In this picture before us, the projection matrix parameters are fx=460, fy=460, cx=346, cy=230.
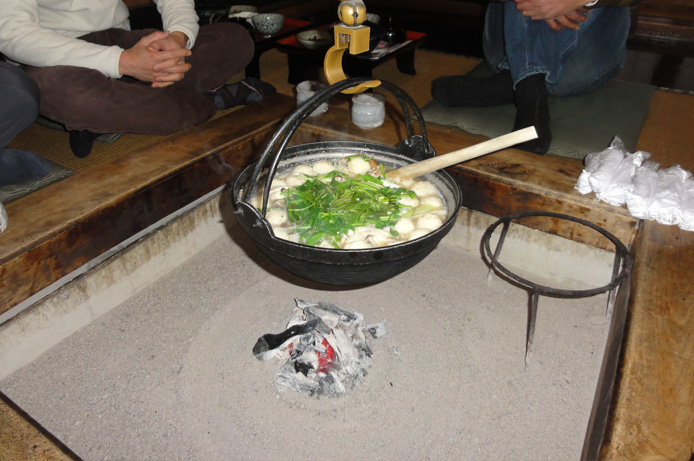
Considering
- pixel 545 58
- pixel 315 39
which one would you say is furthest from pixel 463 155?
pixel 315 39

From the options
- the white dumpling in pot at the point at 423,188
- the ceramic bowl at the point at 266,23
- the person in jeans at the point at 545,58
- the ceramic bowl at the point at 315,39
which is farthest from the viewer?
the ceramic bowl at the point at 266,23

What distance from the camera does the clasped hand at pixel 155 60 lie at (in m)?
2.52

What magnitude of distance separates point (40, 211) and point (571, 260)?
107 inches

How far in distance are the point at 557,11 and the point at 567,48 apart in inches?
14.6

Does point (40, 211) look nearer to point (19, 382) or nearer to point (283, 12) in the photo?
point (19, 382)

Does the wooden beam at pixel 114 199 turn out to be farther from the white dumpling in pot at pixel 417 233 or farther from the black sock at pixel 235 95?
the white dumpling in pot at pixel 417 233

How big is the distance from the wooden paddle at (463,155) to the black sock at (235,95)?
1650 mm

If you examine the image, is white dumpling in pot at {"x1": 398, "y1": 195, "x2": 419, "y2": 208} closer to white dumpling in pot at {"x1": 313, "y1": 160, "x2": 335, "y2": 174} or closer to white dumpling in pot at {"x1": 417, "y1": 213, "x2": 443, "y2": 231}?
white dumpling in pot at {"x1": 417, "y1": 213, "x2": 443, "y2": 231}

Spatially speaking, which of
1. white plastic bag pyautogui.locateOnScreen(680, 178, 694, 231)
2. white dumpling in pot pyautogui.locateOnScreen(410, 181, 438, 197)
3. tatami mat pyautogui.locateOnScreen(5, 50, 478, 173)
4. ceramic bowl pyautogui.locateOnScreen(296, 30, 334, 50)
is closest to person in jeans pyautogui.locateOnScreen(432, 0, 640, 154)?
tatami mat pyautogui.locateOnScreen(5, 50, 478, 173)

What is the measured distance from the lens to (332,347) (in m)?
2.20

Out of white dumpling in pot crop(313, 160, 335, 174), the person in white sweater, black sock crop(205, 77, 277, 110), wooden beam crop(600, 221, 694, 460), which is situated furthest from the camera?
black sock crop(205, 77, 277, 110)

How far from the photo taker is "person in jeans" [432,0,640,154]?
2.76 m

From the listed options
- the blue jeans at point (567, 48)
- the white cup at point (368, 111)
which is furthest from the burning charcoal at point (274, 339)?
the blue jeans at point (567, 48)

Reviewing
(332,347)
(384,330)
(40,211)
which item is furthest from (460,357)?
(40,211)
